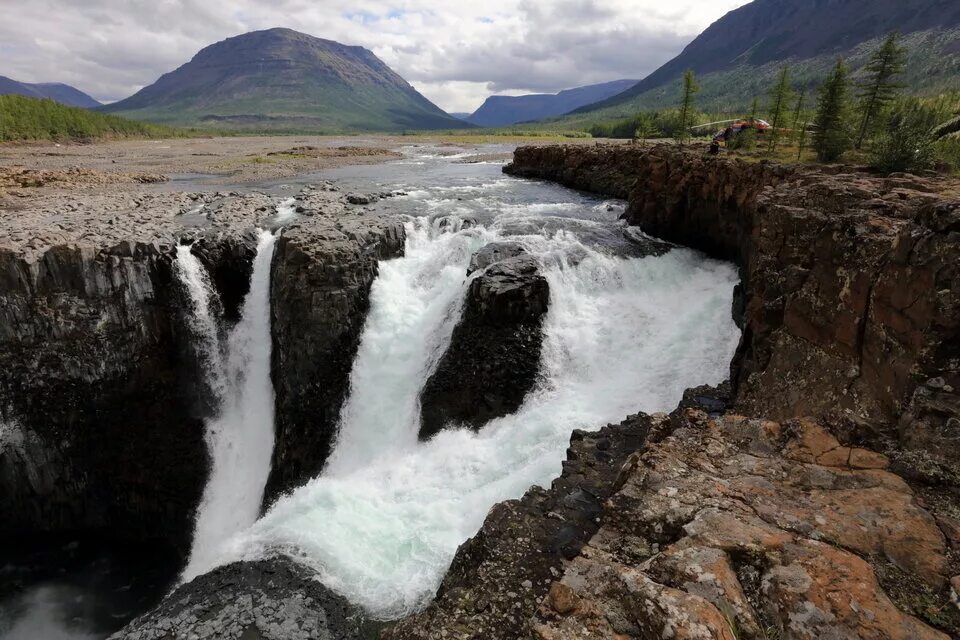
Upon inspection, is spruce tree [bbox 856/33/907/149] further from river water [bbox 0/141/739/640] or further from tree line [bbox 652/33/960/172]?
river water [bbox 0/141/739/640]

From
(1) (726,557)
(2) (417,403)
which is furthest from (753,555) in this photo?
(2) (417,403)

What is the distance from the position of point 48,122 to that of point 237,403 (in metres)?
112

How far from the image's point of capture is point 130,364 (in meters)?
21.5

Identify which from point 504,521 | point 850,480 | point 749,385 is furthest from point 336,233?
point 850,480

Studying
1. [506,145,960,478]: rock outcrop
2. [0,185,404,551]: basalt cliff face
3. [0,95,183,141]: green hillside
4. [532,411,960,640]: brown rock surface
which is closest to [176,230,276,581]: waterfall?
[0,185,404,551]: basalt cliff face

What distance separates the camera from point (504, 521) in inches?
458

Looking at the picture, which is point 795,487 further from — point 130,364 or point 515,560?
point 130,364

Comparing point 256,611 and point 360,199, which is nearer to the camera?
point 256,611

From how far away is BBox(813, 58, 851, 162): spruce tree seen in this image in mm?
26484

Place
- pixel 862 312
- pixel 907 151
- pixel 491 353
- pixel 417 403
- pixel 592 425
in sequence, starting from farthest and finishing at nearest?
pixel 491 353 < pixel 417 403 < pixel 907 151 < pixel 592 425 < pixel 862 312

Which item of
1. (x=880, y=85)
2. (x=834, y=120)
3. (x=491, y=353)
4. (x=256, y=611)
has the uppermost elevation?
(x=880, y=85)

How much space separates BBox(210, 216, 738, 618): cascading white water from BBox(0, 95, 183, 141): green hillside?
104523mm

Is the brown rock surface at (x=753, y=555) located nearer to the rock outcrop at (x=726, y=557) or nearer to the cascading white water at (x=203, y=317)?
the rock outcrop at (x=726, y=557)

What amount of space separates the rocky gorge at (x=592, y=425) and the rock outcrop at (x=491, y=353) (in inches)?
4.0
